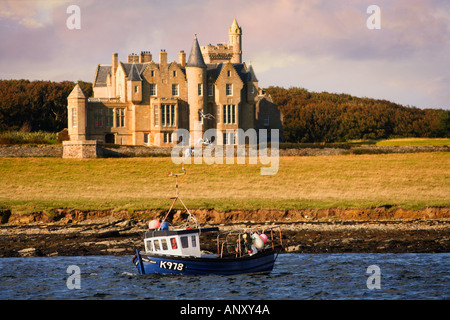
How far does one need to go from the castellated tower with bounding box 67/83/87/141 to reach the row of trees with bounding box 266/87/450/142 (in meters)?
38.9

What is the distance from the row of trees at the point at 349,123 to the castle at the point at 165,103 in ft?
75.2

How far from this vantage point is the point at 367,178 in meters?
60.9

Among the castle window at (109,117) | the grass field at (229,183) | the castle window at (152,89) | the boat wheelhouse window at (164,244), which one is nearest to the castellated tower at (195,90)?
the castle window at (152,89)

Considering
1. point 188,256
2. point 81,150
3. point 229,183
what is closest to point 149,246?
point 188,256

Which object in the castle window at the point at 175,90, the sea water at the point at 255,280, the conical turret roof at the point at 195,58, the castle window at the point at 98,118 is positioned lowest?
the sea water at the point at 255,280

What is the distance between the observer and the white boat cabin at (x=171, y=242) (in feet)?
111

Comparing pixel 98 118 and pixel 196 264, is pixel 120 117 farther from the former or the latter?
pixel 196 264

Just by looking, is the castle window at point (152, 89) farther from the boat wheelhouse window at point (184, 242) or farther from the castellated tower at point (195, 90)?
the boat wheelhouse window at point (184, 242)

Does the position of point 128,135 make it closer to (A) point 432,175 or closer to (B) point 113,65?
(B) point 113,65

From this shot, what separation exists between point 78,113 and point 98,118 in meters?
3.58

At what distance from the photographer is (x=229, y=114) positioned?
296 feet

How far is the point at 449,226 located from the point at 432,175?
18237 mm
